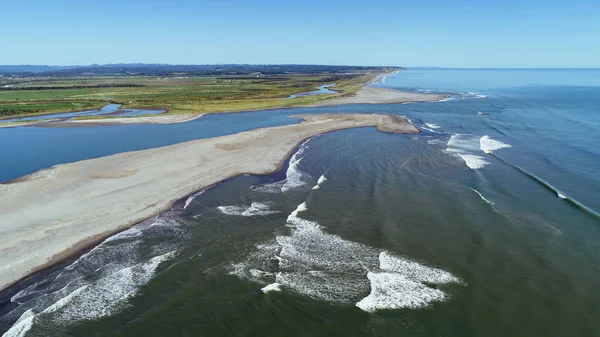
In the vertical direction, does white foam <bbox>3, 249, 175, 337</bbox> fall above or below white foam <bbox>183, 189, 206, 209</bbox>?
below

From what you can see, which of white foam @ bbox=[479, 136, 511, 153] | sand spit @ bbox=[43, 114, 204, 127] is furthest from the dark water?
sand spit @ bbox=[43, 114, 204, 127]

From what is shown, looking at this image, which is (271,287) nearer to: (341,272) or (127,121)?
(341,272)

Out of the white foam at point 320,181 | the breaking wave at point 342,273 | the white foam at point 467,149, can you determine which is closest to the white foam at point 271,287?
the breaking wave at point 342,273

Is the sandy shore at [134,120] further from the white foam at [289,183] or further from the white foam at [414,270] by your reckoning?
the white foam at [414,270]

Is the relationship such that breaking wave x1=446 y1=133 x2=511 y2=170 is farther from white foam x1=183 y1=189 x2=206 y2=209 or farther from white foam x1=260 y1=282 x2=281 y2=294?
white foam x1=260 y1=282 x2=281 y2=294

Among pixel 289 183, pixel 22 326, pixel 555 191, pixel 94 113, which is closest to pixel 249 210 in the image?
pixel 289 183

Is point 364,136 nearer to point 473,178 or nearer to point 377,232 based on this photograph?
point 473,178

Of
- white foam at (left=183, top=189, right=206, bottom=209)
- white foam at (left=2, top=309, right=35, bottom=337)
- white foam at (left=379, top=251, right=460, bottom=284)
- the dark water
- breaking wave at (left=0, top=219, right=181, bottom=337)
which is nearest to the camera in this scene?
white foam at (left=2, top=309, right=35, bottom=337)
